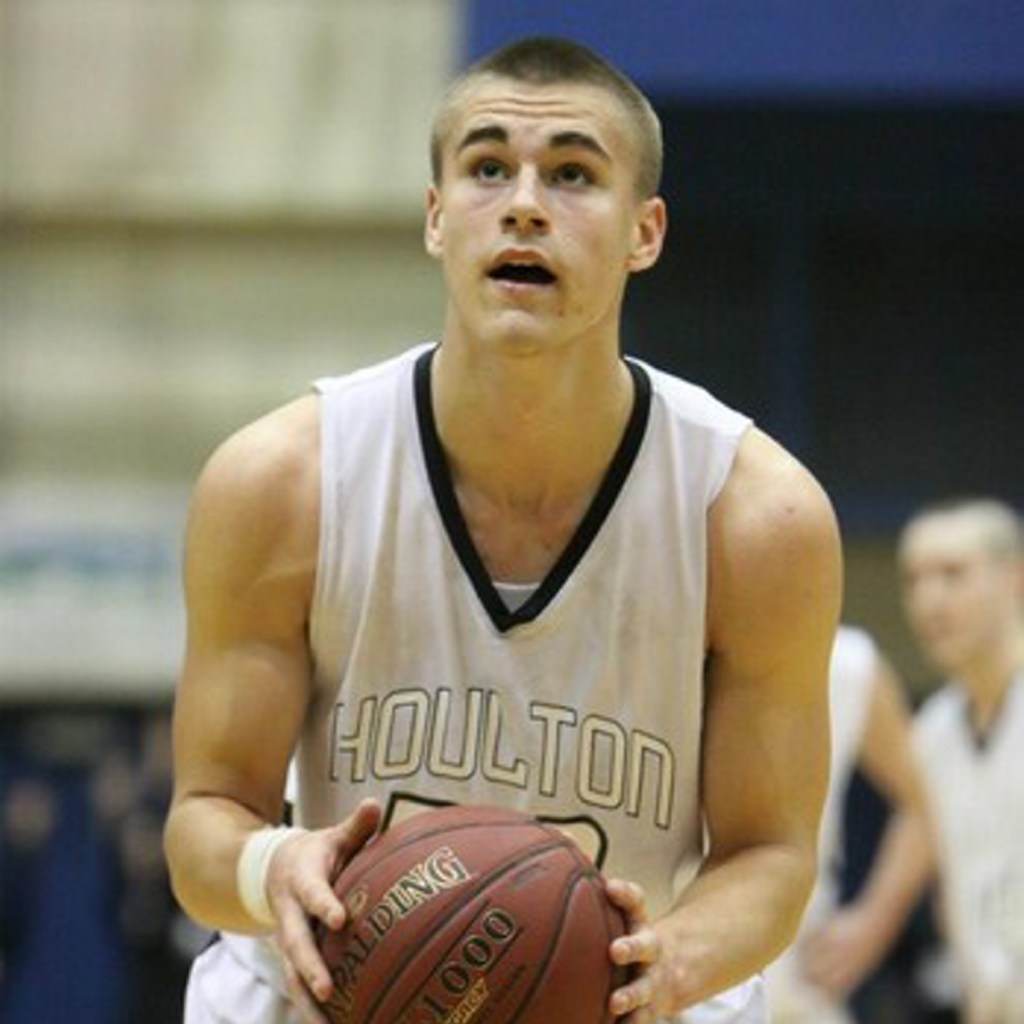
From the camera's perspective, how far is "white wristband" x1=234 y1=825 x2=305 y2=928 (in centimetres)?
453

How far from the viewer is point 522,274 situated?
4.70 meters

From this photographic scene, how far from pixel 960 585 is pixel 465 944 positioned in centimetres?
523

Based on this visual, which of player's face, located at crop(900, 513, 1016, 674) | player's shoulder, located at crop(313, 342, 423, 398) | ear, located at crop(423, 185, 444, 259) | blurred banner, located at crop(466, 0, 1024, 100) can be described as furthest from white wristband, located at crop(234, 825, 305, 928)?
blurred banner, located at crop(466, 0, 1024, 100)

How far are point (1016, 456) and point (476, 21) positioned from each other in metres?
3.36

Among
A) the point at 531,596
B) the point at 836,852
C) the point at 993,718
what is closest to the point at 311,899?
the point at 531,596

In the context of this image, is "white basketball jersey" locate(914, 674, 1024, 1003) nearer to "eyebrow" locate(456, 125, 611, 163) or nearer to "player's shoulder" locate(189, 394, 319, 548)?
"player's shoulder" locate(189, 394, 319, 548)

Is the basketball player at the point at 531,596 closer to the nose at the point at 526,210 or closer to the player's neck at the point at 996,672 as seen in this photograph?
the nose at the point at 526,210

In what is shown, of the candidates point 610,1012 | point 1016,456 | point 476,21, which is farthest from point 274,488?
point 1016,456

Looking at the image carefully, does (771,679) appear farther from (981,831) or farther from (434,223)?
(981,831)

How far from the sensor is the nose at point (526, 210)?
462 cm

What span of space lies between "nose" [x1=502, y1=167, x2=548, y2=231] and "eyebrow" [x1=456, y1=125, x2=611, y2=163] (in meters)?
0.10

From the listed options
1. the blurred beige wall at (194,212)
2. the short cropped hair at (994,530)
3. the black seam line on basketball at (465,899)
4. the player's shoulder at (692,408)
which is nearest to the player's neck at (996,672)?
the short cropped hair at (994,530)

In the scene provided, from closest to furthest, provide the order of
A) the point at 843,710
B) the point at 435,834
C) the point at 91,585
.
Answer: the point at 435,834
the point at 843,710
the point at 91,585

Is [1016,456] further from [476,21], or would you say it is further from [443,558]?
[443,558]
